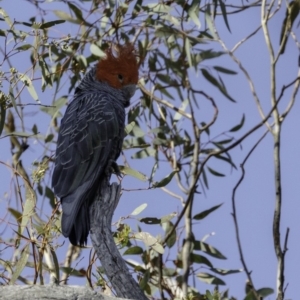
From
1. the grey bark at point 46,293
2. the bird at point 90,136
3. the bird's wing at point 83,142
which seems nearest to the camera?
the grey bark at point 46,293

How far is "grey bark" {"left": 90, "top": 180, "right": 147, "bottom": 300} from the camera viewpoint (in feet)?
11.5

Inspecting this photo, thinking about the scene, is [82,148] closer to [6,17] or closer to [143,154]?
[6,17]

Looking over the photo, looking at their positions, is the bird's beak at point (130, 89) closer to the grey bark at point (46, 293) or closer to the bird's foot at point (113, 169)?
the bird's foot at point (113, 169)

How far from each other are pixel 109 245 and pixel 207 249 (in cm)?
146

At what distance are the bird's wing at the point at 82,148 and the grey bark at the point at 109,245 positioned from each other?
7cm

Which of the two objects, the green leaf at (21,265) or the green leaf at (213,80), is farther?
the green leaf at (213,80)

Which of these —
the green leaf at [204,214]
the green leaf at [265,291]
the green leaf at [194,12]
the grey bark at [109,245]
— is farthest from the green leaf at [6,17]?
the green leaf at [265,291]

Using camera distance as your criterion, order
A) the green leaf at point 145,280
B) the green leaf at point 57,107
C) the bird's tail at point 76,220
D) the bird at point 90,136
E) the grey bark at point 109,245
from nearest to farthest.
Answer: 1. the grey bark at point 109,245
2. the bird's tail at point 76,220
3. the bird at point 90,136
4. the green leaf at point 145,280
5. the green leaf at point 57,107

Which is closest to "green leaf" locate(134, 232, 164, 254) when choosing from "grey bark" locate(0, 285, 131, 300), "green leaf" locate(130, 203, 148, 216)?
"green leaf" locate(130, 203, 148, 216)

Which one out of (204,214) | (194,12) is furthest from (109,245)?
(194,12)

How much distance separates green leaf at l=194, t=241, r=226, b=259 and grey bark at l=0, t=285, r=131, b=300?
1.95 metres

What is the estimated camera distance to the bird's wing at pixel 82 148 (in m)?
3.88

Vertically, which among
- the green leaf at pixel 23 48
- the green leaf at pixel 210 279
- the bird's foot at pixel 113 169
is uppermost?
the green leaf at pixel 23 48

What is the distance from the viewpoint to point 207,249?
500 cm
